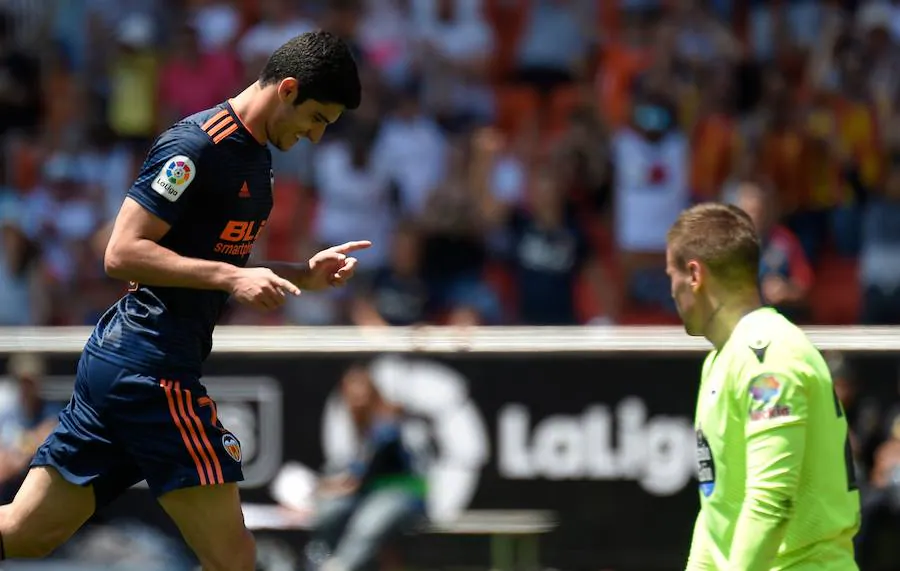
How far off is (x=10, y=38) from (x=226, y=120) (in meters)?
9.66

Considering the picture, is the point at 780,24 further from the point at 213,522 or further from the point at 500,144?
the point at 213,522

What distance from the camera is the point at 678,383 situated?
863 centimetres

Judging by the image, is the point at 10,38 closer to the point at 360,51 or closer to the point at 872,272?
the point at 360,51

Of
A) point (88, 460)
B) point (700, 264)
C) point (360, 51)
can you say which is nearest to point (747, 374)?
point (700, 264)

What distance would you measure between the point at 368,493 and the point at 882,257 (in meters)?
4.48

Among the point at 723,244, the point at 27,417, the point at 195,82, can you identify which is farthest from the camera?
the point at 195,82

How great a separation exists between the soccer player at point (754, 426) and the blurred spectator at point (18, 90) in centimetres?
1002

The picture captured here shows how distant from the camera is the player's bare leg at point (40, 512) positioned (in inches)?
188

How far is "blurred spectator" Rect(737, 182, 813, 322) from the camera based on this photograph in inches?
348

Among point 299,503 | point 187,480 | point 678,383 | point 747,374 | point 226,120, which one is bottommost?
point 299,503

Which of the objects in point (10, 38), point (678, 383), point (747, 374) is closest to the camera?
point (747, 374)

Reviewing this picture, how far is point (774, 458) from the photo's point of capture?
12.6 feet

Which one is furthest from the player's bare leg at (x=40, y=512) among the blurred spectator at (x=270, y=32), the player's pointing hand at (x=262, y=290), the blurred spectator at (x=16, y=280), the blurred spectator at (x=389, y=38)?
the blurred spectator at (x=270, y=32)

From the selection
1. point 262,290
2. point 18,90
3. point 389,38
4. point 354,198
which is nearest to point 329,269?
point 262,290
